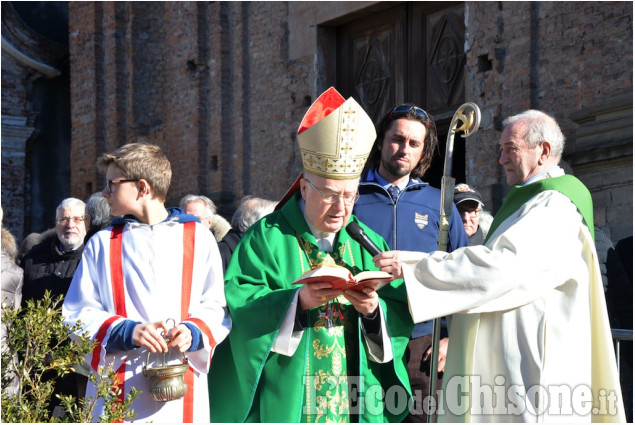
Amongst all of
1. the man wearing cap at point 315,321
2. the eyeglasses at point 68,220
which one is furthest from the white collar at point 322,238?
the eyeglasses at point 68,220

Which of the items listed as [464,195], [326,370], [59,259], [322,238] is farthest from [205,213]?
[326,370]

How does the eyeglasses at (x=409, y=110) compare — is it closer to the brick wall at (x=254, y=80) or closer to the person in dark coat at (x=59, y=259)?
the person in dark coat at (x=59, y=259)

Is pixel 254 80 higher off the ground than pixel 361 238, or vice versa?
pixel 254 80

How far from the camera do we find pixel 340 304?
172 inches

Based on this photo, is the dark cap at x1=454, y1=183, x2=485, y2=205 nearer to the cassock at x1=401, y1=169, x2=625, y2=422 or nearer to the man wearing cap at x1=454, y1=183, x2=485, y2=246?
the man wearing cap at x1=454, y1=183, x2=485, y2=246

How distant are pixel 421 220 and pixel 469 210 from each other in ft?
4.90

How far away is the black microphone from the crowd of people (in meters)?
0.01

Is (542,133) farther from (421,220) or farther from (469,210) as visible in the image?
(469,210)

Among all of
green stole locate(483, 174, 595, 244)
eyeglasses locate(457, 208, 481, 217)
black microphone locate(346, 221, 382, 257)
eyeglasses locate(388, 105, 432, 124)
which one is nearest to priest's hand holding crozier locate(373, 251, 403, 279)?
black microphone locate(346, 221, 382, 257)

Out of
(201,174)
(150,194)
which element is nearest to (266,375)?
(150,194)

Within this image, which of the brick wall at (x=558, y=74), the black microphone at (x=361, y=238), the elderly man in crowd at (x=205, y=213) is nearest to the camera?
the black microphone at (x=361, y=238)

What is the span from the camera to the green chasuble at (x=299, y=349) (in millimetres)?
4266

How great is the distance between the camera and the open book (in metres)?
3.93

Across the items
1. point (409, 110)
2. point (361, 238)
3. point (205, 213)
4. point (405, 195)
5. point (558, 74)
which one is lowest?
point (361, 238)
